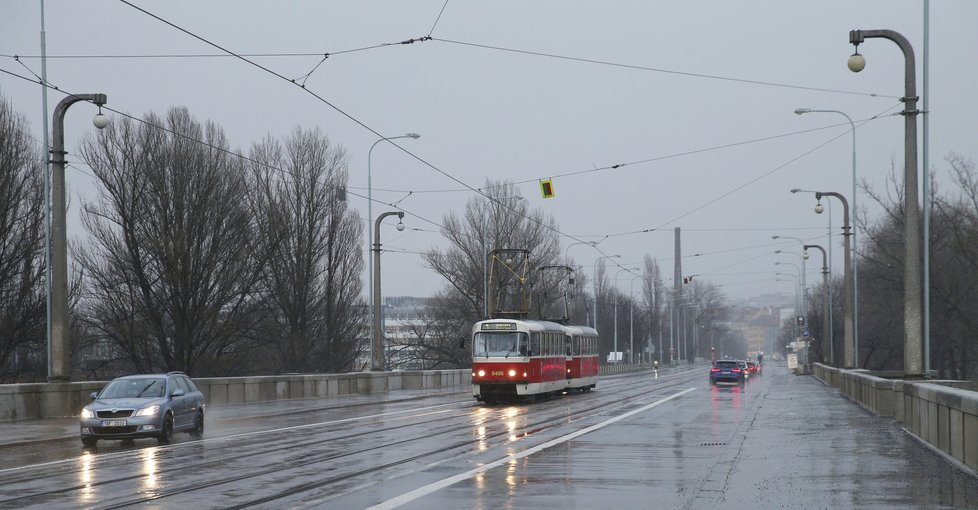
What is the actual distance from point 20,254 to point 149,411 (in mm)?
30083

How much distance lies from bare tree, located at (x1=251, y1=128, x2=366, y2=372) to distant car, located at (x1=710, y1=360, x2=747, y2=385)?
2034 cm

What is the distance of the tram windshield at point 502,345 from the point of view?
38.7m

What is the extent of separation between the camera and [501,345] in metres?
38.9

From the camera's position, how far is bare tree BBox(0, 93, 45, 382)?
159 ft

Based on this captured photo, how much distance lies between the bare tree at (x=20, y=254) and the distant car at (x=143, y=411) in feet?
89.6

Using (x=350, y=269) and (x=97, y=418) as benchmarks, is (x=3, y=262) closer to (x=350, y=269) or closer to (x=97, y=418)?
(x=350, y=269)

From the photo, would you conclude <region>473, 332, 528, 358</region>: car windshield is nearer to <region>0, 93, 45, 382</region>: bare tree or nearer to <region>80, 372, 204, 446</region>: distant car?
<region>80, 372, 204, 446</region>: distant car

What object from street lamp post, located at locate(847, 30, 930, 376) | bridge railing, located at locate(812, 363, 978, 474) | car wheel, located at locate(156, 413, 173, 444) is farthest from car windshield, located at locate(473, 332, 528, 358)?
car wheel, located at locate(156, 413, 173, 444)

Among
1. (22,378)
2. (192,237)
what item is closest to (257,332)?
(192,237)

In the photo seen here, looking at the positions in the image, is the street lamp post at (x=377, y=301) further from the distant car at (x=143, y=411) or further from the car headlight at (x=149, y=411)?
the car headlight at (x=149, y=411)

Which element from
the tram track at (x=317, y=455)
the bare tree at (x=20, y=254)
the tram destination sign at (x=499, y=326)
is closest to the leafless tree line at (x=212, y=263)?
the bare tree at (x=20, y=254)

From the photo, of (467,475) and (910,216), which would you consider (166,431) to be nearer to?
(467,475)

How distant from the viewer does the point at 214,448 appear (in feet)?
66.9

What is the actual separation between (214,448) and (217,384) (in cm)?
1781
